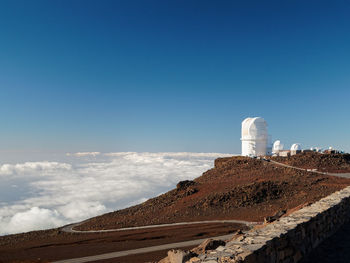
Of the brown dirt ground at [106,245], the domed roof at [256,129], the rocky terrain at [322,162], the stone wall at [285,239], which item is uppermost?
the domed roof at [256,129]

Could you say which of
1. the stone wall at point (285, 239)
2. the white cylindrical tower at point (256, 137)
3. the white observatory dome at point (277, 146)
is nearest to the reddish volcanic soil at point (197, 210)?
the stone wall at point (285, 239)

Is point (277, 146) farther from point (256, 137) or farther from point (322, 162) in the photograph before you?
point (322, 162)

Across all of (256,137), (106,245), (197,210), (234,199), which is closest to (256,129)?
(256,137)

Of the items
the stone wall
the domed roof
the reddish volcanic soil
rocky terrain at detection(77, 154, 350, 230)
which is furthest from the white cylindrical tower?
the stone wall

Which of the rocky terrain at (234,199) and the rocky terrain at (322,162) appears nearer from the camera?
the rocky terrain at (234,199)

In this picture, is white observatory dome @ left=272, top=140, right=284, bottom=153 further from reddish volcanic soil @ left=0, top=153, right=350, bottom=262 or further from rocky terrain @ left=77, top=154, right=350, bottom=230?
rocky terrain @ left=77, top=154, right=350, bottom=230

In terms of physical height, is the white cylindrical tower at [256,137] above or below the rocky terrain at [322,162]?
above

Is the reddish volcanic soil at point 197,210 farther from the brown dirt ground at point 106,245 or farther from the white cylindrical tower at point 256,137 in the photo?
the white cylindrical tower at point 256,137
